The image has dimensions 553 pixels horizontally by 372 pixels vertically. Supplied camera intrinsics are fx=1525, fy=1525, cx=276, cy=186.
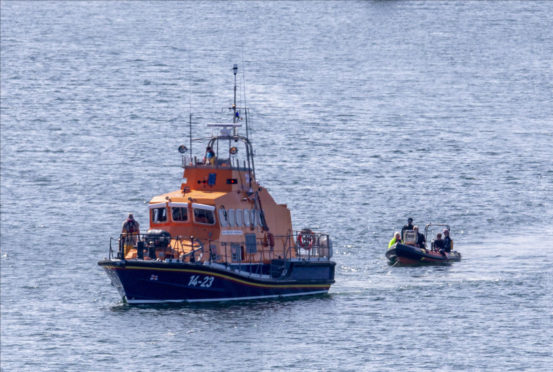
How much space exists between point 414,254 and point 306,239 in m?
10.9

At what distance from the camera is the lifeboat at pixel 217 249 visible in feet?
207

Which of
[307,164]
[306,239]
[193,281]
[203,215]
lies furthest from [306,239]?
[307,164]

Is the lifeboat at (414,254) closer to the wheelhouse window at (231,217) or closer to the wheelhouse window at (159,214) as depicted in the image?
the wheelhouse window at (231,217)

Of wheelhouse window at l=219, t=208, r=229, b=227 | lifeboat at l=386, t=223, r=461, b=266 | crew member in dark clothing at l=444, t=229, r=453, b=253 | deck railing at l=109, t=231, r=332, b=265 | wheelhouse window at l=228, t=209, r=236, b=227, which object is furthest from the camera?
crew member in dark clothing at l=444, t=229, r=453, b=253

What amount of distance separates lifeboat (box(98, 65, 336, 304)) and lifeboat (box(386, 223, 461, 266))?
9191 mm

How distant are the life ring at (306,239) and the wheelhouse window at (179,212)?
5840 mm

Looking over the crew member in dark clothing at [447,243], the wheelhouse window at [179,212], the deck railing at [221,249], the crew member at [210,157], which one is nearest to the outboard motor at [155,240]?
the deck railing at [221,249]

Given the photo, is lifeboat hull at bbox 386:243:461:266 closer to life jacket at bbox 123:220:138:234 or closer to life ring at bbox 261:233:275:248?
life ring at bbox 261:233:275:248

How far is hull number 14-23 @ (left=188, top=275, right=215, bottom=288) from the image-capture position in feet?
208

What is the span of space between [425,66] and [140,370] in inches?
4134

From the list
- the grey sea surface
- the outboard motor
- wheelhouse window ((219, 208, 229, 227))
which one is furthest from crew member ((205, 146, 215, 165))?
the grey sea surface

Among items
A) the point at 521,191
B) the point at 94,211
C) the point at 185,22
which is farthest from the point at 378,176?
the point at 185,22

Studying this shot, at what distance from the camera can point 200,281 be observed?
208ft

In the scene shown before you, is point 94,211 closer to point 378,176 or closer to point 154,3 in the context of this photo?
point 378,176
